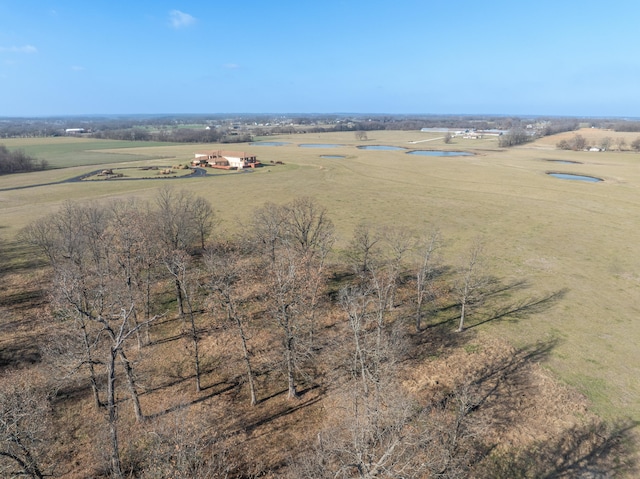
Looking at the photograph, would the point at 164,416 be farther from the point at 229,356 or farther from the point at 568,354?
the point at 568,354

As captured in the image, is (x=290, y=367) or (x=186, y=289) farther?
(x=186, y=289)

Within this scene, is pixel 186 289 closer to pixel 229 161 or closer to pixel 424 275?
pixel 424 275

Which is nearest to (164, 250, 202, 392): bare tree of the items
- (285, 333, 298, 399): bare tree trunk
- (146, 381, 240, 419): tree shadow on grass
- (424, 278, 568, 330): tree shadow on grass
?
(146, 381, 240, 419): tree shadow on grass

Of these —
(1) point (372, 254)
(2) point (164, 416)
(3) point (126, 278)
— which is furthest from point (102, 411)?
(1) point (372, 254)

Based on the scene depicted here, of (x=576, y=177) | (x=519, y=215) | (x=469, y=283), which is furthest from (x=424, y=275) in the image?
(x=576, y=177)

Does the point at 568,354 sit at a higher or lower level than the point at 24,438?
lower

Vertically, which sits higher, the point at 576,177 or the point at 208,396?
the point at 576,177
